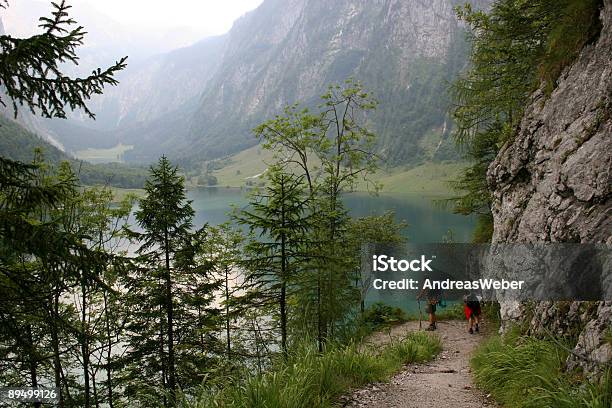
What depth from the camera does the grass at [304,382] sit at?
4148 millimetres

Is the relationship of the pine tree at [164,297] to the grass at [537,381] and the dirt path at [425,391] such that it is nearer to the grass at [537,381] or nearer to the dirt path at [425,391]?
the dirt path at [425,391]

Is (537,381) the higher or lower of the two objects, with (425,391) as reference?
higher

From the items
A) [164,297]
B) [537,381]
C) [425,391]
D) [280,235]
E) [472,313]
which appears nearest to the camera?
[537,381]

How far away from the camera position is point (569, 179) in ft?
23.0

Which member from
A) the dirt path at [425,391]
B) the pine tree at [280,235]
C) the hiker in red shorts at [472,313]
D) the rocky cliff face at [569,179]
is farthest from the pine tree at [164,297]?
the rocky cliff face at [569,179]

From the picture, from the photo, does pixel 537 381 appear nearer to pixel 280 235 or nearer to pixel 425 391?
pixel 425 391

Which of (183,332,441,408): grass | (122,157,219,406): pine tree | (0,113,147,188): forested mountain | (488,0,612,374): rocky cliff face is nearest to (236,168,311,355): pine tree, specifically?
(183,332,441,408): grass

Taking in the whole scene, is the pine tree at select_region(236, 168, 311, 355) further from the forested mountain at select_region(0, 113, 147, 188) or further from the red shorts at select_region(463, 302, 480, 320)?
the forested mountain at select_region(0, 113, 147, 188)

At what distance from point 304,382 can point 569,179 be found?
553 centimetres

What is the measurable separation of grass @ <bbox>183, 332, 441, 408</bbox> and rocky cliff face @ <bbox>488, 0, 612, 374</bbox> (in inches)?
97.7

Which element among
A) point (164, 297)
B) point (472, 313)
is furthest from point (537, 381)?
point (164, 297)

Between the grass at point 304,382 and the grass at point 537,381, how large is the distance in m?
1.57

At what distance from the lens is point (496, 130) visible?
62.5 feet

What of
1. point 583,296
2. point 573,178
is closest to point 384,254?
point 583,296
